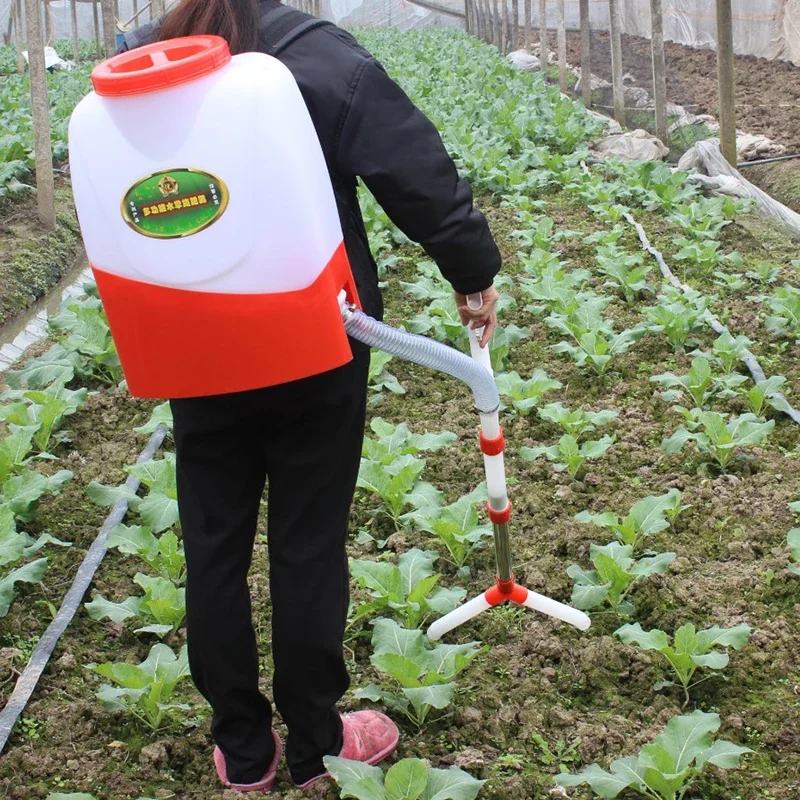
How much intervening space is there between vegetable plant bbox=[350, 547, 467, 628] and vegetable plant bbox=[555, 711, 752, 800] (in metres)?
0.76

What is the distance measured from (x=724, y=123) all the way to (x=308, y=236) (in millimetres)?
7895

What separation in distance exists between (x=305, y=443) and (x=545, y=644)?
1315 millimetres

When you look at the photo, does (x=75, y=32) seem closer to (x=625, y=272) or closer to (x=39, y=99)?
(x=39, y=99)

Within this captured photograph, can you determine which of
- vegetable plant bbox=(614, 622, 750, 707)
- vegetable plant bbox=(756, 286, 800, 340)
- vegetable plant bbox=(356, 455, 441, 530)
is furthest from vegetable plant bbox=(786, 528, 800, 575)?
vegetable plant bbox=(756, 286, 800, 340)

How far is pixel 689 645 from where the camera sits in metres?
2.88

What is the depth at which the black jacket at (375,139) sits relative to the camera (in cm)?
198

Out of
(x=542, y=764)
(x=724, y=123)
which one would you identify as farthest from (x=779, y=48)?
(x=542, y=764)

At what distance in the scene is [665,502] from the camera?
3.59m

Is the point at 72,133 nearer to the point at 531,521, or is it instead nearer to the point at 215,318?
the point at 215,318

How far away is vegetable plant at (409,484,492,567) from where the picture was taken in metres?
3.54

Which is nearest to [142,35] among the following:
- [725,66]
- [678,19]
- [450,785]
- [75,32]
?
[450,785]

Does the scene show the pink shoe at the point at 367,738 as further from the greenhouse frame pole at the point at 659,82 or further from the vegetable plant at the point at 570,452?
the greenhouse frame pole at the point at 659,82

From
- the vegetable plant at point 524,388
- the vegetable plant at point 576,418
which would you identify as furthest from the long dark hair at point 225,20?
the vegetable plant at point 524,388

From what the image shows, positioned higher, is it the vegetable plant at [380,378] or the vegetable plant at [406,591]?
the vegetable plant at [406,591]
